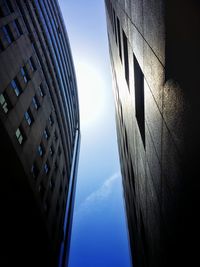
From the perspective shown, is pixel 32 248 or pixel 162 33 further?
pixel 32 248

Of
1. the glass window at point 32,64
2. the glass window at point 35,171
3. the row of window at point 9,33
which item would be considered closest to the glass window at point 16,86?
the row of window at point 9,33

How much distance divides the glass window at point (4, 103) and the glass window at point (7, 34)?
6712 mm

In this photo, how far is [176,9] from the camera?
5.18 m

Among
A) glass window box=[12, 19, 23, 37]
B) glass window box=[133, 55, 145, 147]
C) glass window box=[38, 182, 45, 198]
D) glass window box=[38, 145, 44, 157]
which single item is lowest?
glass window box=[133, 55, 145, 147]

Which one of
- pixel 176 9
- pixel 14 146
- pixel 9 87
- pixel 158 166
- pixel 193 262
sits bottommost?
pixel 193 262

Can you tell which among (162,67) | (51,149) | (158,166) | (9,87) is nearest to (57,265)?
(51,149)

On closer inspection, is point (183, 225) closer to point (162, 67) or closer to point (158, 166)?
point (158, 166)

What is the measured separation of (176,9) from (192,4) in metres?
0.85

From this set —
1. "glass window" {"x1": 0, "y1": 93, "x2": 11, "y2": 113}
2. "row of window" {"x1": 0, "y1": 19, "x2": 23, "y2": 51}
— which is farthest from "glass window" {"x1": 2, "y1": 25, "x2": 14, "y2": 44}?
"glass window" {"x1": 0, "y1": 93, "x2": 11, "y2": 113}

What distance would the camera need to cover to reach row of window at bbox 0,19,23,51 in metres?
22.7

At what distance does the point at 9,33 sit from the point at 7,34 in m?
0.50

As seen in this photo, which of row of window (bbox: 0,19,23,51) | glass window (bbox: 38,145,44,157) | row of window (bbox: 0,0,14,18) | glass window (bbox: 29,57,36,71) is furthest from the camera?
glass window (bbox: 29,57,36,71)

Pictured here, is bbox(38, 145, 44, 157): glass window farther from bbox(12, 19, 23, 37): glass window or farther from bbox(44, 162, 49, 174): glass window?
bbox(12, 19, 23, 37): glass window

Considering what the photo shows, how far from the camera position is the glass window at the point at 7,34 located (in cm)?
2375
